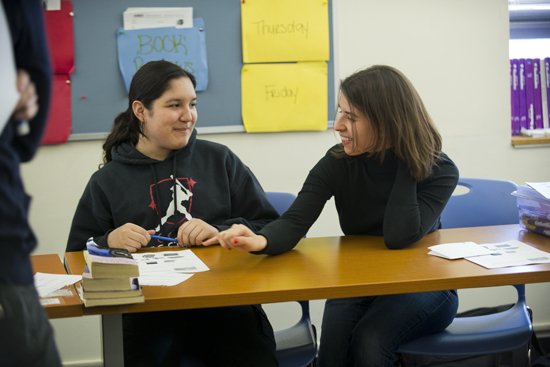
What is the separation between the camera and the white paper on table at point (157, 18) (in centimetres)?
208

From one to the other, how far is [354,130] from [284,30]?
0.98m

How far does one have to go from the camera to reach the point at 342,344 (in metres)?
1.26

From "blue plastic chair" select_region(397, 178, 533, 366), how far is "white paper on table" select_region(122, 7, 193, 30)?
1.42 meters

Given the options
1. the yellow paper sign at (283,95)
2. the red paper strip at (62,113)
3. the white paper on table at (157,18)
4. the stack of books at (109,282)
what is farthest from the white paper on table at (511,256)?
the red paper strip at (62,113)

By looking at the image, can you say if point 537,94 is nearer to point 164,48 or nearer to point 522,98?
point 522,98

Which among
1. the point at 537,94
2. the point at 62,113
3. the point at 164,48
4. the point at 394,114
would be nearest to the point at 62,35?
the point at 62,113

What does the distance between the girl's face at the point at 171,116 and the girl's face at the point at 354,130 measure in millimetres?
504

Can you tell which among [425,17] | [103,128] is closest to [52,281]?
[103,128]

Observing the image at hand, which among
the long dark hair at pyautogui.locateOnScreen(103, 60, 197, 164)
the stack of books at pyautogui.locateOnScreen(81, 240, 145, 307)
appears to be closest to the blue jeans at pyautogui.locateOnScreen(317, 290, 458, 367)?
the stack of books at pyautogui.locateOnScreen(81, 240, 145, 307)

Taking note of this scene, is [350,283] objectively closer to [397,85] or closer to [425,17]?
[397,85]

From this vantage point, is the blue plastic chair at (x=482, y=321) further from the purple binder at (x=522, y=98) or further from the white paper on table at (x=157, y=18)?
the white paper on table at (x=157, y=18)

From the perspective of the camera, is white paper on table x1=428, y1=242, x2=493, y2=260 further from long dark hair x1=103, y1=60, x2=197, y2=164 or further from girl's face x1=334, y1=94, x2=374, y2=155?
long dark hair x1=103, y1=60, x2=197, y2=164

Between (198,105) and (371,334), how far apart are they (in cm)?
138

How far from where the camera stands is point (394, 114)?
1.36 metres
